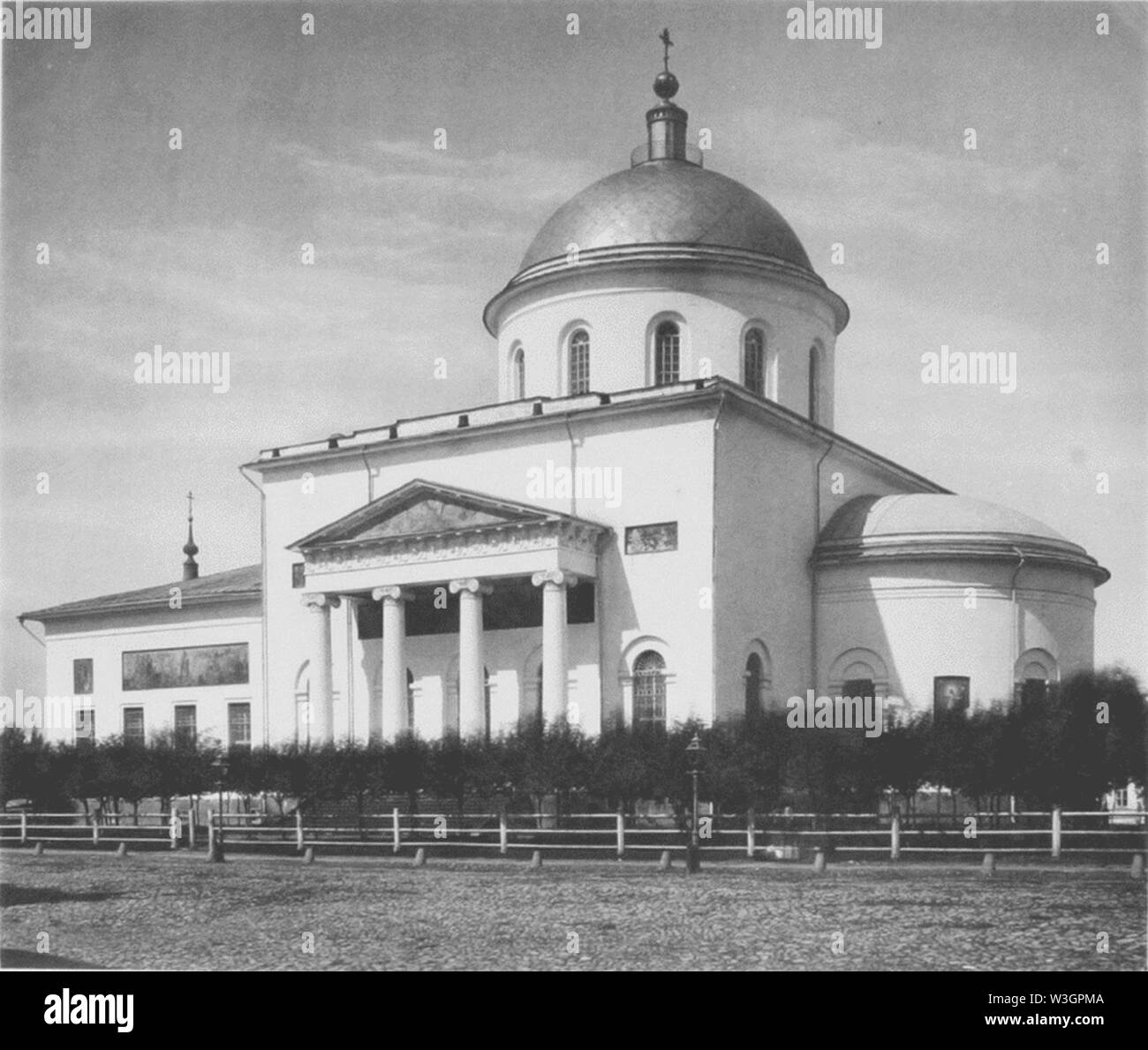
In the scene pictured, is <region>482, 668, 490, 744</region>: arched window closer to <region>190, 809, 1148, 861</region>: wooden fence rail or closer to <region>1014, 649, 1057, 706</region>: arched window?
<region>190, 809, 1148, 861</region>: wooden fence rail

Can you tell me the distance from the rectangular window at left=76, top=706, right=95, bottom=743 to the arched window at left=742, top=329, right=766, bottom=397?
16934mm

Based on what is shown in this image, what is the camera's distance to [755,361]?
34.0m

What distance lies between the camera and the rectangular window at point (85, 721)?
120ft

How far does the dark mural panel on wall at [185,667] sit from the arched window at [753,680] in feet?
41.0

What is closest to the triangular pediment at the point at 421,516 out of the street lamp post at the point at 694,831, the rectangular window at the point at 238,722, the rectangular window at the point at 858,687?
the rectangular window at the point at 238,722

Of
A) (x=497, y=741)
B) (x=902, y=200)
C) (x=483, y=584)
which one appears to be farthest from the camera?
(x=483, y=584)

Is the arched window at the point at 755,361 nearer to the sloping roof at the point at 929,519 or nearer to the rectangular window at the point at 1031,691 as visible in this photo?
the sloping roof at the point at 929,519

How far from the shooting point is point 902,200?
21.4m

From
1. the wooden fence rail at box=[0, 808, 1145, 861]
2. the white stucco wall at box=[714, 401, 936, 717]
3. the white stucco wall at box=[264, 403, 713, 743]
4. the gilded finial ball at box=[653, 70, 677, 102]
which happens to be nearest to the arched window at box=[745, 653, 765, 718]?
the white stucco wall at box=[714, 401, 936, 717]

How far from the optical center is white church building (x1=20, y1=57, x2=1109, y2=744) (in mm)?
29516

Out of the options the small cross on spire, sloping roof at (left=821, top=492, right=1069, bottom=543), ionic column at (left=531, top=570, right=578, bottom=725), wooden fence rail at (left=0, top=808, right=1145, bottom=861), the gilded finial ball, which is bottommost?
wooden fence rail at (left=0, top=808, right=1145, bottom=861)

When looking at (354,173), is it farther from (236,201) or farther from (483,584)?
Result: (483,584)
